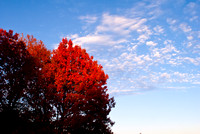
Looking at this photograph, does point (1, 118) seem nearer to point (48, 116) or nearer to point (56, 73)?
point (48, 116)

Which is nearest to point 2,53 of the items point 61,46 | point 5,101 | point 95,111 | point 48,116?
point 5,101

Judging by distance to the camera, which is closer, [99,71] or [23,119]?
[23,119]

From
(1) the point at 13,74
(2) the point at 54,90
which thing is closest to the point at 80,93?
(2) the point at 54,90

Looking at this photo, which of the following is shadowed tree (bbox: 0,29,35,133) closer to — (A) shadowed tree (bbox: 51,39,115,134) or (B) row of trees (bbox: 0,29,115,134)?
(B) row of trees (bbox: 0,29,115,134)

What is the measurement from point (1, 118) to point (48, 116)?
4.90 metres

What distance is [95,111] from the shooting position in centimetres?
2330

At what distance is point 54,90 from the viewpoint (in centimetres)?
2384

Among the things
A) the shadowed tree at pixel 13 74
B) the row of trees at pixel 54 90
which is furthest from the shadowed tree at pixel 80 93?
the shadowed tree at pixel 13 74

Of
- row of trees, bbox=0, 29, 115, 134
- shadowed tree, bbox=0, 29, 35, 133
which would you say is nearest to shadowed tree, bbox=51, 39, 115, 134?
row of trees, bbox=0, 29, 115, 134

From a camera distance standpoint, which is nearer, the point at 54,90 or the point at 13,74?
the point at 13,74

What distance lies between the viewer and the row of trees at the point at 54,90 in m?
21.9

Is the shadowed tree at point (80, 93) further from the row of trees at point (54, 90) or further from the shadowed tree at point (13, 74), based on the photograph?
the shadowed tree at point (13, 74)

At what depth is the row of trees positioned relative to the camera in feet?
71.7

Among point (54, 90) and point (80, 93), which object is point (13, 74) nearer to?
point (54, 90)
